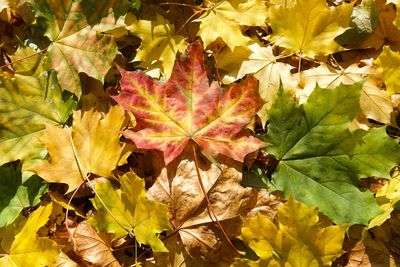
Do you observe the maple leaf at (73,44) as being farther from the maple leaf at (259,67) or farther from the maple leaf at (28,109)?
the maple leaf at (259,67)

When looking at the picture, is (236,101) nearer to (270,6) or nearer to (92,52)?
(270,6)

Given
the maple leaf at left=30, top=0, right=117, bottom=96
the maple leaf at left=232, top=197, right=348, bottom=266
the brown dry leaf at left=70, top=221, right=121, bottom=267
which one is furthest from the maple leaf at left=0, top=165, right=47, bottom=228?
the maple leaf at left=232, top=197, right=348, bottom=266

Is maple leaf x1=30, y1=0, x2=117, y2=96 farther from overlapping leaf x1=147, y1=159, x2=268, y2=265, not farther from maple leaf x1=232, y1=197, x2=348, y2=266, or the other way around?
maple leaf x1=232, y1=197, x2=348, y2=266

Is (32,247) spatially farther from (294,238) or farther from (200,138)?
(294,238)

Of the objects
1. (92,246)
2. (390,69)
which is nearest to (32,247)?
(92,246)

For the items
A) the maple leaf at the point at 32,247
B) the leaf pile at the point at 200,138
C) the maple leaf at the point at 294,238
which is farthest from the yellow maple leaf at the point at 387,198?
the maple leaf at the point at 32,247

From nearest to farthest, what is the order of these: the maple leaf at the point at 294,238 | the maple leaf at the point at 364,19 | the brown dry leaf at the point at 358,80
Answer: the maple leaf at the point at 294,238, the brown dry leaf at the point at 358,80, the maple leaf at the point at 364,19
